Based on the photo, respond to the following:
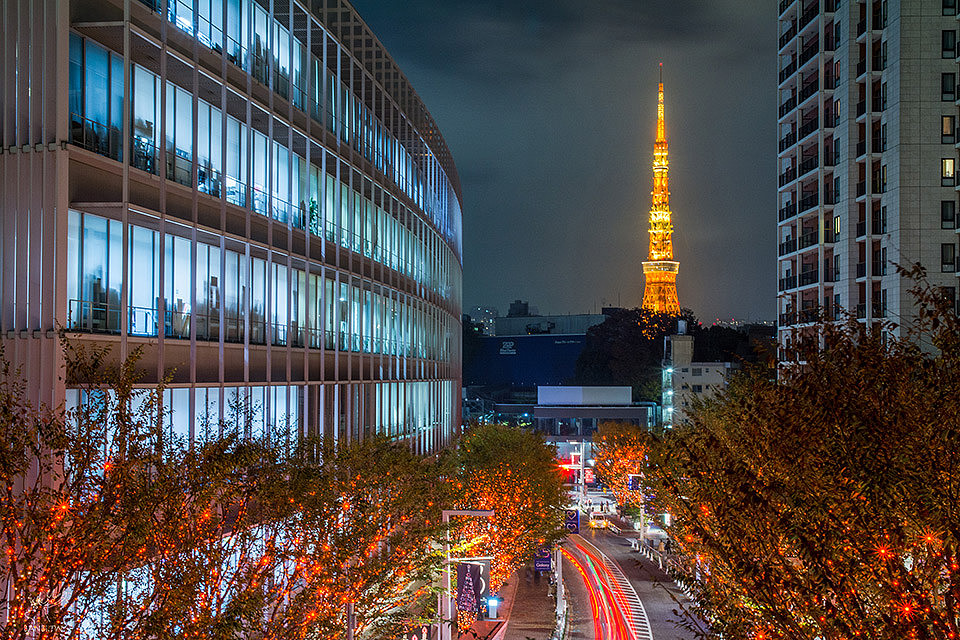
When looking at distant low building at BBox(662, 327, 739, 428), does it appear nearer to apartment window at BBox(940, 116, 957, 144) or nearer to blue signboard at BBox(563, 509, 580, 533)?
blue signboard at BBox(563, 509, 580, 533)

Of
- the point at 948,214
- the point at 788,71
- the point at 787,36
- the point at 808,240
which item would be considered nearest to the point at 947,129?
the point at 948,214

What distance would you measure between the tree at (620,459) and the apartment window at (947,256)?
28.2 meters

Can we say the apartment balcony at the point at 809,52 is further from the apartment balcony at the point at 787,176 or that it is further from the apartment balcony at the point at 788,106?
the apartment balcony at the point at 787,176

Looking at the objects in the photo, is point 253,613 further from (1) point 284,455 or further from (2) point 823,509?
(2) point 823,509

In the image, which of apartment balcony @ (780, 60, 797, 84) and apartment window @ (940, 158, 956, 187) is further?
apartment balcony @ (780, 60, 797, 84)

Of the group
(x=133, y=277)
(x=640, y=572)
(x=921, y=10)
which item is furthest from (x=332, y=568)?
(x=921, y=10)

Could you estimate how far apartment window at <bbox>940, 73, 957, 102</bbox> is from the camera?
49.7 meters

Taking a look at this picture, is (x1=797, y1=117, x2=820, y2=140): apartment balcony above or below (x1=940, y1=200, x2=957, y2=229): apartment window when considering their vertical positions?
above

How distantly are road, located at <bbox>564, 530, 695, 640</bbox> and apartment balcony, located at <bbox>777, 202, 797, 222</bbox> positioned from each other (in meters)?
24.6

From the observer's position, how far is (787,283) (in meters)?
62.3

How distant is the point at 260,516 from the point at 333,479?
3356 millimetres

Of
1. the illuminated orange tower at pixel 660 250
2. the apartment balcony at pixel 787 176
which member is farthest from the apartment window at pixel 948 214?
the illuminated orange tower at pixel 660 250

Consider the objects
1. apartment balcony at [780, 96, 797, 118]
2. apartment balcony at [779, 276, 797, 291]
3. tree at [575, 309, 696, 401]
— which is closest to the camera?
apartment balcony at [779, 276, 797, 291]

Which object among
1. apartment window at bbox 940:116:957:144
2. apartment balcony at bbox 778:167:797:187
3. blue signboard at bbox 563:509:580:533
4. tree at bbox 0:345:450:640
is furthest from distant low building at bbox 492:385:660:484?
tree at bbox 0:345:450:640
